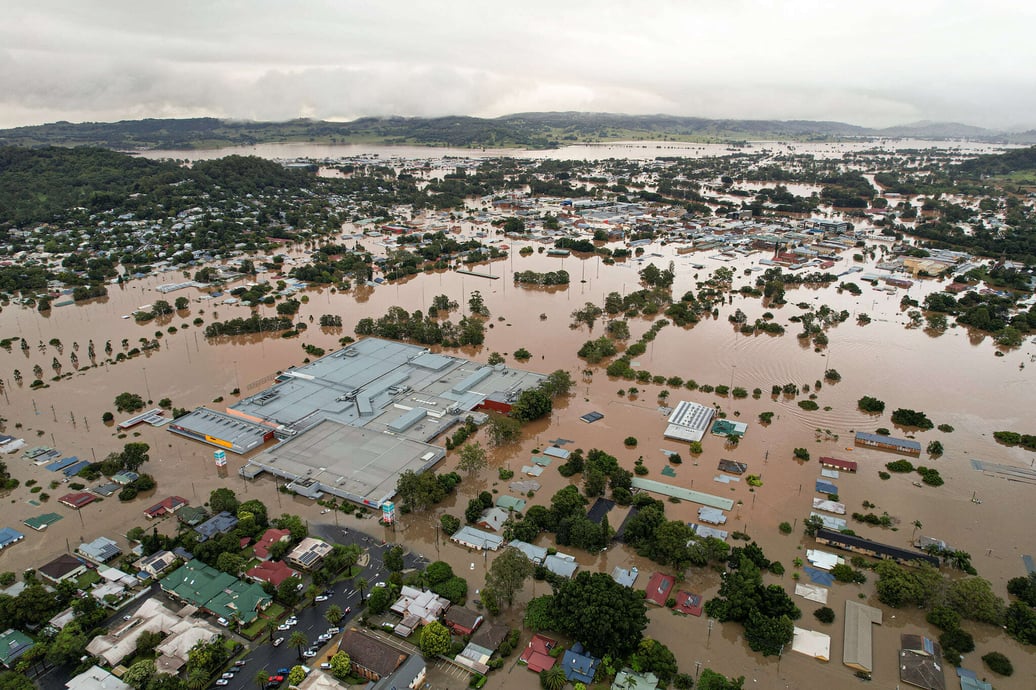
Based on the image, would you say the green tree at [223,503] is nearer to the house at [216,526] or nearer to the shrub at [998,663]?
the house at [216,526]

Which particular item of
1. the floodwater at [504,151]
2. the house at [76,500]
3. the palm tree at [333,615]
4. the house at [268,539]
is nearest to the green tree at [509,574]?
the palm tree at [333,615]

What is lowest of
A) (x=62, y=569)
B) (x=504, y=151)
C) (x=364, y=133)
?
(x=62, y=569)

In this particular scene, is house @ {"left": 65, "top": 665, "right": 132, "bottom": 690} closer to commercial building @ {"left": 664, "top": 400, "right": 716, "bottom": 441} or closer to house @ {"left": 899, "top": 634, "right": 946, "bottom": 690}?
house @ {"left": 899, "top": 634, "right": 946, "bottom": 690}

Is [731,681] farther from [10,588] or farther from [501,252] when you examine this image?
[501,252]

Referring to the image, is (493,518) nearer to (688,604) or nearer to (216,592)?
(688,604)

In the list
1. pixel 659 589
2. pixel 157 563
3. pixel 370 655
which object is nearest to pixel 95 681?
pixel 157 563

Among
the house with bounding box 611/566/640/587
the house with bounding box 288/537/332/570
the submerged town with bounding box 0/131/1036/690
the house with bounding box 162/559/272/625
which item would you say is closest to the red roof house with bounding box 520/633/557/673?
the submerged town with bounding box 0/131/1036/690

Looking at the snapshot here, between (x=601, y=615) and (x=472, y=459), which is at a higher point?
(x=472, y=459)
